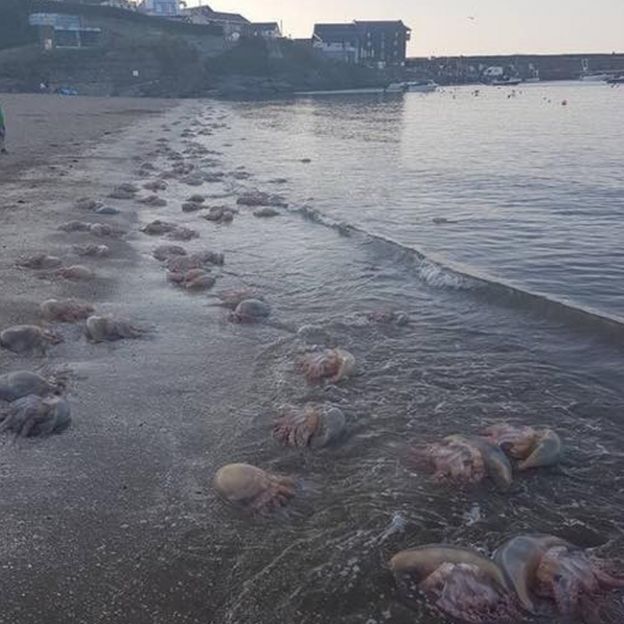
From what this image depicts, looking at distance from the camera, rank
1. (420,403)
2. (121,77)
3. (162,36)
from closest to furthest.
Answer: (420,403), (121,77), (162,36)

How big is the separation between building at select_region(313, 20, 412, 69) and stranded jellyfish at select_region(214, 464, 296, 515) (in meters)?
172

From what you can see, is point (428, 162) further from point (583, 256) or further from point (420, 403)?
point (420, 403)

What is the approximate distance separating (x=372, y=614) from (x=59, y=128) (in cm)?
4140

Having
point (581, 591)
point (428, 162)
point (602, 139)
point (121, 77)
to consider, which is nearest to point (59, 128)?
point (428, 162)

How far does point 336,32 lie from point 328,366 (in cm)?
17946

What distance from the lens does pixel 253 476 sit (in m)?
5.04

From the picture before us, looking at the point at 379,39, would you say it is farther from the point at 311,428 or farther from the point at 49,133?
the point at 311,428

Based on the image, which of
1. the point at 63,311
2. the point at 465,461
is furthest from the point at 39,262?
the point at 465,461

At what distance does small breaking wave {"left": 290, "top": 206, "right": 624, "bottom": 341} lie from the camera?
30.9 ft

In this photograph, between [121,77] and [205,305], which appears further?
[121,77]

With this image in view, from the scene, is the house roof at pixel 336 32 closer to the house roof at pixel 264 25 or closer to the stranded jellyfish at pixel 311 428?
the house roof at pixel 264 25

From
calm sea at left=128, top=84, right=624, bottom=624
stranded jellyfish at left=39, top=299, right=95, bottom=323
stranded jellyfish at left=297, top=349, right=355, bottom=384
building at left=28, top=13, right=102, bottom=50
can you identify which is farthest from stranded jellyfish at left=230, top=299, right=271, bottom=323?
building at left=28, top=13, right=102, bottom=50

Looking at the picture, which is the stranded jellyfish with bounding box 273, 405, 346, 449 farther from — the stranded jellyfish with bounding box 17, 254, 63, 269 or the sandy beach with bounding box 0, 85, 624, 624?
the stranded jellyfish with bounding box 17, 254, 63, 269

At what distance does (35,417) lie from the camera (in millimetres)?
5754
